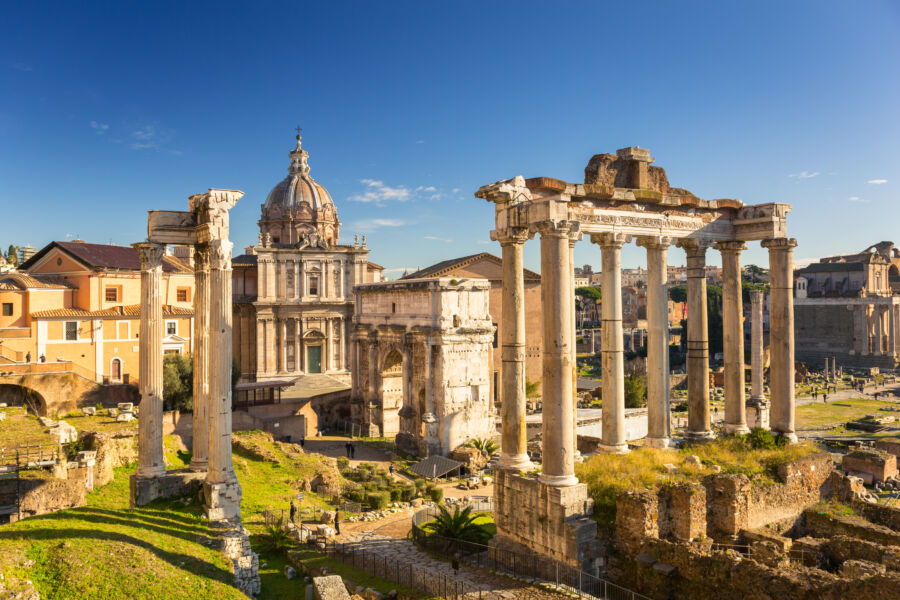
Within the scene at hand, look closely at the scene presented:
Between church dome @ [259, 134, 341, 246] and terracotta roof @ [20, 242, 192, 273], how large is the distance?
935 centimetres

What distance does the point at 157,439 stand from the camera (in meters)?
15.6

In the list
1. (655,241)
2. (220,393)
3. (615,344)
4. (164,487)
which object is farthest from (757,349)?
(164,487)

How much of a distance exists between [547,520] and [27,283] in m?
30.6

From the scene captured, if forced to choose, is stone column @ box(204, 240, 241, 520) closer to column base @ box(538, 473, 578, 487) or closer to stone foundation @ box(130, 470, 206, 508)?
stone foundation @ box(130, 470, 206, 508)

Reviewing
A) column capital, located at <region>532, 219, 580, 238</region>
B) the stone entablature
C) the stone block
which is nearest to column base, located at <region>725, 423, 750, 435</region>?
column capital, located at <region>532, 219, 580, 238</region>

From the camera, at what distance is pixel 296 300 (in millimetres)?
46031

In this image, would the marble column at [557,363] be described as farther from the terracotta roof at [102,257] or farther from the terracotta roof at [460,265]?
the terracotta roof at [460,265]

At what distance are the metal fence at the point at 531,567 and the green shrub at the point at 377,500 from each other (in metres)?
6.71

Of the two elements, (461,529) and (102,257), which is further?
(102,257)

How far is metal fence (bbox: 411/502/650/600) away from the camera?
12.3 metres

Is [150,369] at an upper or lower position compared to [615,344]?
lower

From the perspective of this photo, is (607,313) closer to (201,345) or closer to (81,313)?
(201,345)

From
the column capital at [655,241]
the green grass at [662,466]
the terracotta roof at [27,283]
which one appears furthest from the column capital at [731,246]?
the terracotta roof at [27,283]

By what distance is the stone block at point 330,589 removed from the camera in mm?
12352
